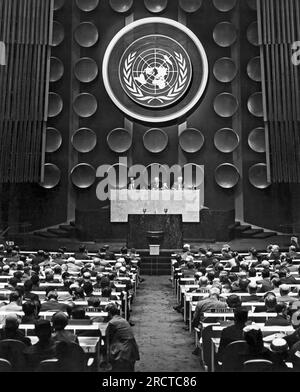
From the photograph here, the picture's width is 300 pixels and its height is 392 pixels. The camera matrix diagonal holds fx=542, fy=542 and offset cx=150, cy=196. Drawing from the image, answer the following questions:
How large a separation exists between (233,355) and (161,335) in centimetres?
344

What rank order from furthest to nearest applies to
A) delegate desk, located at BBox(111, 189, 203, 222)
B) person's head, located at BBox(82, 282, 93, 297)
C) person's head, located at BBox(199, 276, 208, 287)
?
1. delegate desk, located at BBox(111, 189, 203, 222)
2. person's head, located at BBox(199, 276, 208, 287)
3. person's head, located at BBox(82, 282, 93, 297)

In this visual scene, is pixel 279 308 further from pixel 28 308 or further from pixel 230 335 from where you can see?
pixel 28 308

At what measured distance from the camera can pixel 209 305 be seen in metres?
6.36

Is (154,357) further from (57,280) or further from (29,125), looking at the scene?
(29,125)

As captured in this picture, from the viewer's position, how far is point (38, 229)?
57.4 feet

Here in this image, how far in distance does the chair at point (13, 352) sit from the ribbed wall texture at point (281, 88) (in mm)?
13446

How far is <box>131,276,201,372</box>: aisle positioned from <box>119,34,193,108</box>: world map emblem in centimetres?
876

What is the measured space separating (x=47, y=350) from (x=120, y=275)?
16.2ft

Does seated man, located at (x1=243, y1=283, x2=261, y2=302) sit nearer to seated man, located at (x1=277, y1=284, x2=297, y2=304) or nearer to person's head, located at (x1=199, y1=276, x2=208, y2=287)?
seated man, located at (x1=277, y1=284, x2=297, y2=304)

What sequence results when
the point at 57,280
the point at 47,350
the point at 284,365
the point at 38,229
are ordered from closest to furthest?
the point at 284,365 < the point at 47,350 < the point at 57,280 < the point at 38,229

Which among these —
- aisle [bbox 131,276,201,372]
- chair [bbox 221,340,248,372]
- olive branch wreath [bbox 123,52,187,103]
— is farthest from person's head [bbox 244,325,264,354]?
olive branch wreath [bbox 123,52,187,103]

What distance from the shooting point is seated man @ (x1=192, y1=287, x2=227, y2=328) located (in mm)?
6351

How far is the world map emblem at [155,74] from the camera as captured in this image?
18156mm

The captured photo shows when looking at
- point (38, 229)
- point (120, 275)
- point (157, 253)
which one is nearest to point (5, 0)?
point (38, 229)
